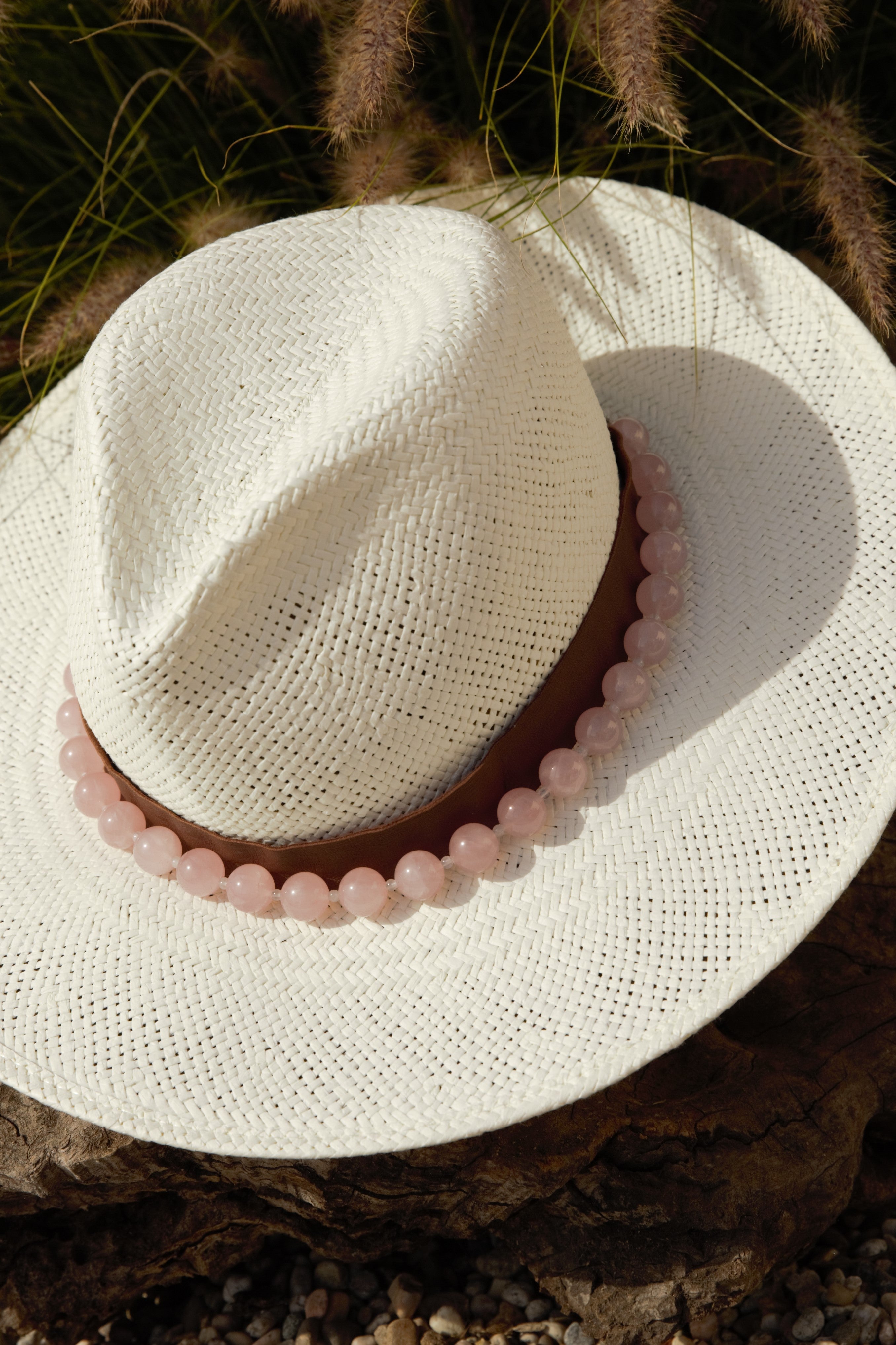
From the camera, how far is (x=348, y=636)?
1.37 metres

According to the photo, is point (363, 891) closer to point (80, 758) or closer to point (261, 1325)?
point (80, 758)

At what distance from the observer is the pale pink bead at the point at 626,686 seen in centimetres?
161

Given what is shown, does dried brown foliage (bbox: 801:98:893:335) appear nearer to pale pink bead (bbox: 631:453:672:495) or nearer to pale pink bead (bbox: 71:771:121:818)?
pale pink bead (bbox: 631:453:672:495)

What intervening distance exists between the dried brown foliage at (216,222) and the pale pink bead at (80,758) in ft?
3.24

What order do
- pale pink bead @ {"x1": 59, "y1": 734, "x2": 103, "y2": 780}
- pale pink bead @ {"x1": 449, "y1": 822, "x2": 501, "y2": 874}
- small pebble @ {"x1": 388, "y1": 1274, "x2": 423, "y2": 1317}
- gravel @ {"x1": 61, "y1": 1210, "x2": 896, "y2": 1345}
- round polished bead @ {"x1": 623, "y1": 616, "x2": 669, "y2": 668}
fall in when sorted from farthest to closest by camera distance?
small pebble @ {"x1": 388, "y1": 1274, "x2": 423, "y2": 1317} < gravel @ {"x1": 61, "y1": 1210, "x2": 896, "y2": 1345} < pale pink bead @ {"x1": 59, "y1": 734, "x2": 103, "y2": 780} < round polished bead @ {"x1": 623, "y1": 616, "x2": 669, "y2": 668} < pale pink bead @ {"x1": 449, "y1": 822, "x2": 501, "y2": 874}

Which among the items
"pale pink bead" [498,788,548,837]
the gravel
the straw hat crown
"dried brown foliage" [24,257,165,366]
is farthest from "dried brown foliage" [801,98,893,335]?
the gravel

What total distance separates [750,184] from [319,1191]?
2.14 meters

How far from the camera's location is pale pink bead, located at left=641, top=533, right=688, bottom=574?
1.72 metres

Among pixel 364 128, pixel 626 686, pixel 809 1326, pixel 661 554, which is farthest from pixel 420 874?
pixel 364 128

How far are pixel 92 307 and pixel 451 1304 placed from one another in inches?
78.5

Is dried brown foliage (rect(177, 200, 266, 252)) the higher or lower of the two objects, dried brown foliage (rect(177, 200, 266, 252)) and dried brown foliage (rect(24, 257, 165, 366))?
the higher

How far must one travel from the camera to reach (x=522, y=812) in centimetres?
154

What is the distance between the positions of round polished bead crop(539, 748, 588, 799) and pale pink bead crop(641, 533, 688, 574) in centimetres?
35

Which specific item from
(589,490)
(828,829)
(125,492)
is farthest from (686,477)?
(125,492)
